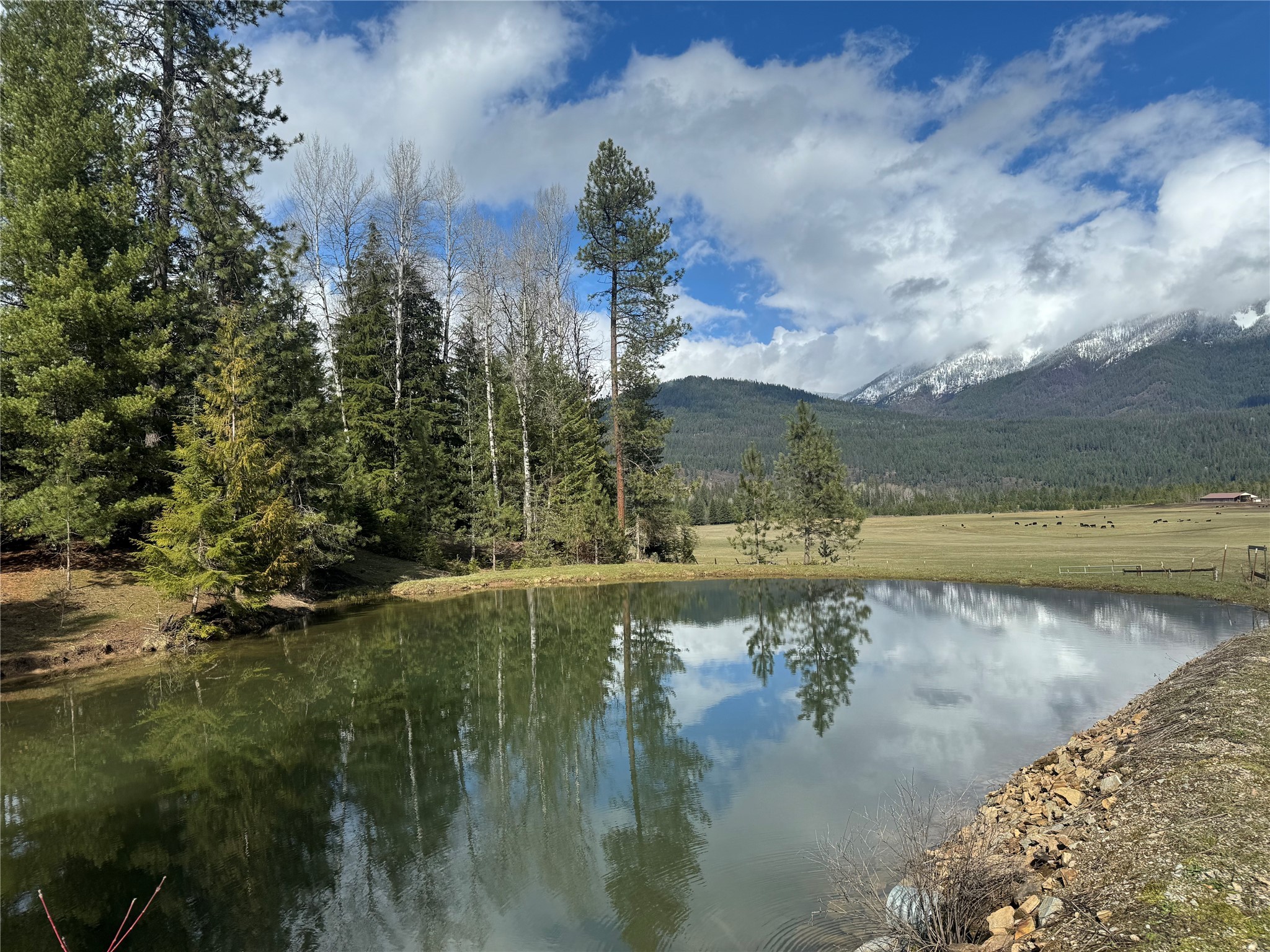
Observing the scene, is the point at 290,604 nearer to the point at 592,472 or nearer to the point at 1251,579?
the point at 592,472

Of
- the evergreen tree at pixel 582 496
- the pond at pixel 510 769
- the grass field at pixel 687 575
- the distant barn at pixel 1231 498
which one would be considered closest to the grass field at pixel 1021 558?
the grass field at pixel 687 575

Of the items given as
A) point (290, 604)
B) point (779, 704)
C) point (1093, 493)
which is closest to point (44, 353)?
point (290, 604)

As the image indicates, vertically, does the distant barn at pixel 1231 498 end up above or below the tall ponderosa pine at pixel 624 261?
below

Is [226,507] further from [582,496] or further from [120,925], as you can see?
[582,496]

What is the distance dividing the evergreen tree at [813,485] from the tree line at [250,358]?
549 cm

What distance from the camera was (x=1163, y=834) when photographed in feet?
17.9

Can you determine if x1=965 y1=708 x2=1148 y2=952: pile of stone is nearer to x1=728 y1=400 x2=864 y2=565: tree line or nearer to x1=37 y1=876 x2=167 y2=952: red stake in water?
x1=37 y1=876 x2=167 y2=952: red stake in water

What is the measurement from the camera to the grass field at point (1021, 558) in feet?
86.9

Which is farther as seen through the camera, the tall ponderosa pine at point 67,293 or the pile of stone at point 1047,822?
Result: the tall ponderosa pine at point 67,293

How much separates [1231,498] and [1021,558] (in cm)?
9423

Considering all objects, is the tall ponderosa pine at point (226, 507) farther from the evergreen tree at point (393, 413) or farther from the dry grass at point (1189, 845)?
the dry grass at point (1189, 845)

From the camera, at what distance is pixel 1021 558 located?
41.5 metres

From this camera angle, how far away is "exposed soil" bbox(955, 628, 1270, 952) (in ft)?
14.5

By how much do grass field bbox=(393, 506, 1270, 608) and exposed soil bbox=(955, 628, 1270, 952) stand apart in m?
17.2
